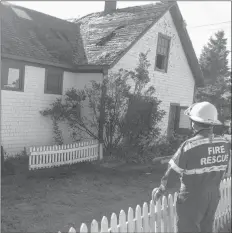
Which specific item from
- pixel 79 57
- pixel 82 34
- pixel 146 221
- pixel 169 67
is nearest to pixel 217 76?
pixel 169 67

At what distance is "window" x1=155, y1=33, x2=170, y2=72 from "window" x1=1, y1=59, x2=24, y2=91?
21.2 ft

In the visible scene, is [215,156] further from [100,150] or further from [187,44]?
[187,44]

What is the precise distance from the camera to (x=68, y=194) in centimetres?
711

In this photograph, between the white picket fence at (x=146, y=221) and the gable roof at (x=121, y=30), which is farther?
the gable roof at (x=121, y=30)

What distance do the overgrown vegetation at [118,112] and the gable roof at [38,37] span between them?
1695mm

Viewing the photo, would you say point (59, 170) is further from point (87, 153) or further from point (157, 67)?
point (157, 67)

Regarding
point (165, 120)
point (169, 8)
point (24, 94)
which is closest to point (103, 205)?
point (24, 94)

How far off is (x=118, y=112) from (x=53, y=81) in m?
2.88

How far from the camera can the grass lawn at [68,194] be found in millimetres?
5430

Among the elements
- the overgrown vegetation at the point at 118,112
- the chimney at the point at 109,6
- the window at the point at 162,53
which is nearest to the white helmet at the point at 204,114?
the overgrown vegetation at the point at 118,112

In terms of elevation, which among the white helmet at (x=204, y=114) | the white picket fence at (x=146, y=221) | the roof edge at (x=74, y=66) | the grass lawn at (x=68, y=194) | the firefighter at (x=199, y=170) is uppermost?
the roof edge at (x=74, y=66)

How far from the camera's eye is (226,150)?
12.1 feet

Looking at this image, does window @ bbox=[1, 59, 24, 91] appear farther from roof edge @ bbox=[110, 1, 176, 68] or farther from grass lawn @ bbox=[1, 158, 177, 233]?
roof edge @ bbox=[110, 1, 176, 68]

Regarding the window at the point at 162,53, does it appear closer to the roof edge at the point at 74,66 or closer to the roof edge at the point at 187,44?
the roof edge at the point at 187,44
